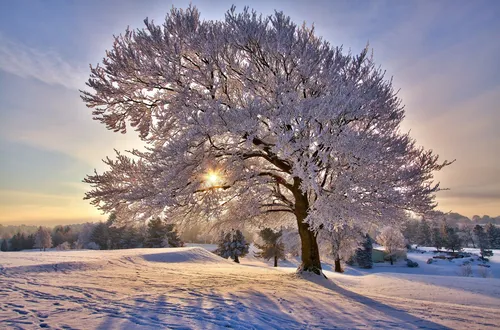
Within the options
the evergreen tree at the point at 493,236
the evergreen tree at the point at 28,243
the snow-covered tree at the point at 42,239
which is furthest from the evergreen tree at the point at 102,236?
the evergreen tree at the point at 493,236

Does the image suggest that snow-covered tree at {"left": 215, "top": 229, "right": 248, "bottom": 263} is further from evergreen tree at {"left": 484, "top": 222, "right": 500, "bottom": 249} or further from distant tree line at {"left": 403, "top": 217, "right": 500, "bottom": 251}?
evergreen tree at {"left": 484, "top": 222, "right": 500, "bottom": 249}

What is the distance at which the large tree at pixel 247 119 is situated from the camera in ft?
30.6

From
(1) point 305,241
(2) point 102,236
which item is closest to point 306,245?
(1) point 305,241

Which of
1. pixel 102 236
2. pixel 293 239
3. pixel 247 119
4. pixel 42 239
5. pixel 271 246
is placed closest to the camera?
pixel 247 119

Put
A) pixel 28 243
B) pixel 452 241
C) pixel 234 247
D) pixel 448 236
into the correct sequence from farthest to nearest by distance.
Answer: pixel 28 243 < pixel 448 236 < pixel 452 241 < pixel 234 247

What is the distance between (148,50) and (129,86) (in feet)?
5.52

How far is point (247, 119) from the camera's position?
917cm

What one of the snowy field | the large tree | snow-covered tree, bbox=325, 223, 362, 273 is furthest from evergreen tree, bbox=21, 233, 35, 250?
the large tree

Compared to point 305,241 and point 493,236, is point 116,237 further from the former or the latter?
point 493,236

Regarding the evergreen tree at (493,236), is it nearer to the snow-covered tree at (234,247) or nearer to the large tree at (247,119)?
the snow-covered tree at (234,247)

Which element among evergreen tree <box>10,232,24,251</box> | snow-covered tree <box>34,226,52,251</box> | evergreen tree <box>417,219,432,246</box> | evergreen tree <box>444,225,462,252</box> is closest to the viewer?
evergreen tree <box>444,225,462,252</box>

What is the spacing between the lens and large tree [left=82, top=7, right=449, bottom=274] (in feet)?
30.6

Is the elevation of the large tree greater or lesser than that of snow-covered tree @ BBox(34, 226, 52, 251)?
greater

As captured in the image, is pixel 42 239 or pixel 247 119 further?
pixel 42 239
